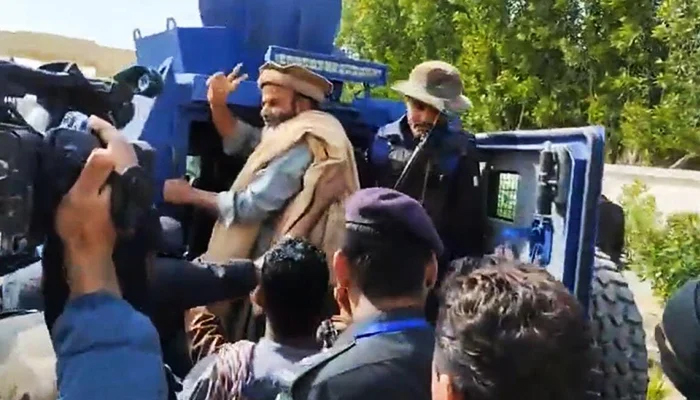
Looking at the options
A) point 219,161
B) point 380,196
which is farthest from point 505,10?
point 380,196

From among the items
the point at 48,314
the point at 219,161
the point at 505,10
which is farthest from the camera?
the point at 505,10

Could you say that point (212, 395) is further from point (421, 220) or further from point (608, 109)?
point (608, 109)

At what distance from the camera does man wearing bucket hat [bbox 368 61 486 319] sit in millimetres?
4480

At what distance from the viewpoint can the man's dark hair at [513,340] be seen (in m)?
1.62

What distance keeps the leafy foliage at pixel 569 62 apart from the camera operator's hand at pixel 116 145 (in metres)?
12.0

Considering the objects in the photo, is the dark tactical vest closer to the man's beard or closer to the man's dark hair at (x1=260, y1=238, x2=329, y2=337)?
the man's beard

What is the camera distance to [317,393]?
2.23m

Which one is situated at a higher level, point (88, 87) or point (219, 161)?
point (88, 87)

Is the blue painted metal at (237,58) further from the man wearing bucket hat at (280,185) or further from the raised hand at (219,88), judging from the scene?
the man wearing bucket hat at (280,185)

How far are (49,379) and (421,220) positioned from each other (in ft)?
3.09

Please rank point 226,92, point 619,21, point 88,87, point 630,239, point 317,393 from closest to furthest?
point 88,87
point 317,393
point 226,92
point 630,239
point 619,21

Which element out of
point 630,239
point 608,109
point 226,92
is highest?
point 226,92

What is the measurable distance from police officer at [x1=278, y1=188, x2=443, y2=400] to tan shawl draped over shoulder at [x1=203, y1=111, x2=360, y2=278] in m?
1.37

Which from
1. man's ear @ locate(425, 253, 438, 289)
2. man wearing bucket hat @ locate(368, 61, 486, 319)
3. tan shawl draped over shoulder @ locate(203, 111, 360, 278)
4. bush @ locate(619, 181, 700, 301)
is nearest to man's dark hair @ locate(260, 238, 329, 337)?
man's ear @ locate(425, 253, 438, 289)
